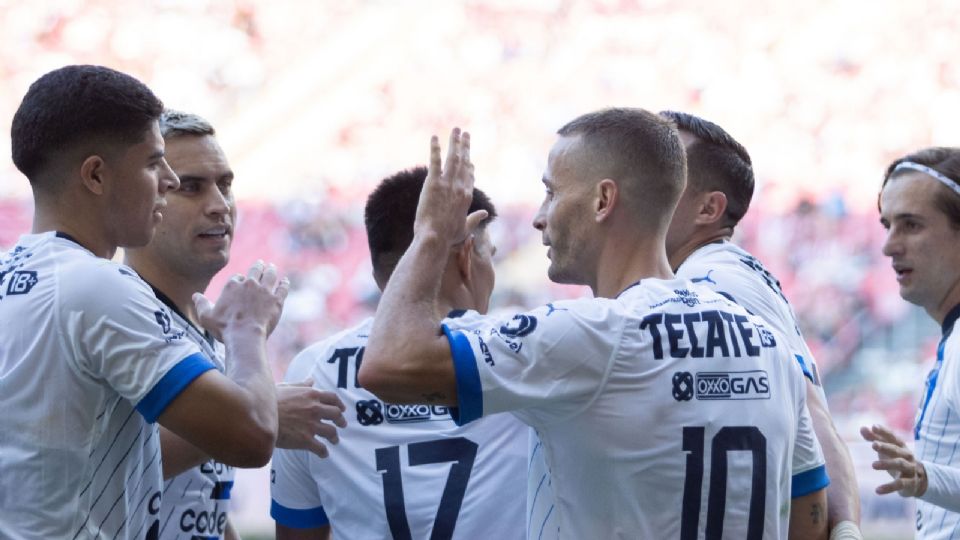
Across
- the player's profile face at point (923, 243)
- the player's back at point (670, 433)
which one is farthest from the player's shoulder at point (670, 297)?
the player's profile face at point (923, 243)

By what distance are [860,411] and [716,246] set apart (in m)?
8.83

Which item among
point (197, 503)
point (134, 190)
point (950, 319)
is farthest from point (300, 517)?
point (950, 319)

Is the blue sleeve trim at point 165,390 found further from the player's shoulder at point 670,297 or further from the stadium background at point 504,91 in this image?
the stadium background at point 504,91

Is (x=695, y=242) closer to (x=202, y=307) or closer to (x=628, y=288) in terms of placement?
(x=628, y=288)

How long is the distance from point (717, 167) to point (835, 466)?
1070 mm

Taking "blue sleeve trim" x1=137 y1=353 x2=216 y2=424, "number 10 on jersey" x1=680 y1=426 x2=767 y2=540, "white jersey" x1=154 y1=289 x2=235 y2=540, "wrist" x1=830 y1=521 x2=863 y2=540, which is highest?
"blue sleeve trim" x1=137 y1=353 x2=216 y2=424

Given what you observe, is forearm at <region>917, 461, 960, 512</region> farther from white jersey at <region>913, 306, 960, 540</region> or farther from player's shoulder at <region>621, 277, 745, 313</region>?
player's shoulder at <region>621, 277, 745, 313</region>

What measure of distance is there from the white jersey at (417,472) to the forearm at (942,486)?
56.7 inches

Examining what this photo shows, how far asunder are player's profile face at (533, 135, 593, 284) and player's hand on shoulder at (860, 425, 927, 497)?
4.48 feet

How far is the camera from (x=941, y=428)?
4.37 meters

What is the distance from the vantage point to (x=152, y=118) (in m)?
2.91

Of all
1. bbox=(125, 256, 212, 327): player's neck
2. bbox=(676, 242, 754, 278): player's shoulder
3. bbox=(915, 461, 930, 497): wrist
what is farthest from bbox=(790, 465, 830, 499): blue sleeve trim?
bbox=(125, 256, 212, 327): player's neck

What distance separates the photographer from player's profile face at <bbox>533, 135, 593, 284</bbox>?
9.45 feet

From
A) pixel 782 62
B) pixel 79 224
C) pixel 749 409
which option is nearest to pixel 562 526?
pixel 749 409
